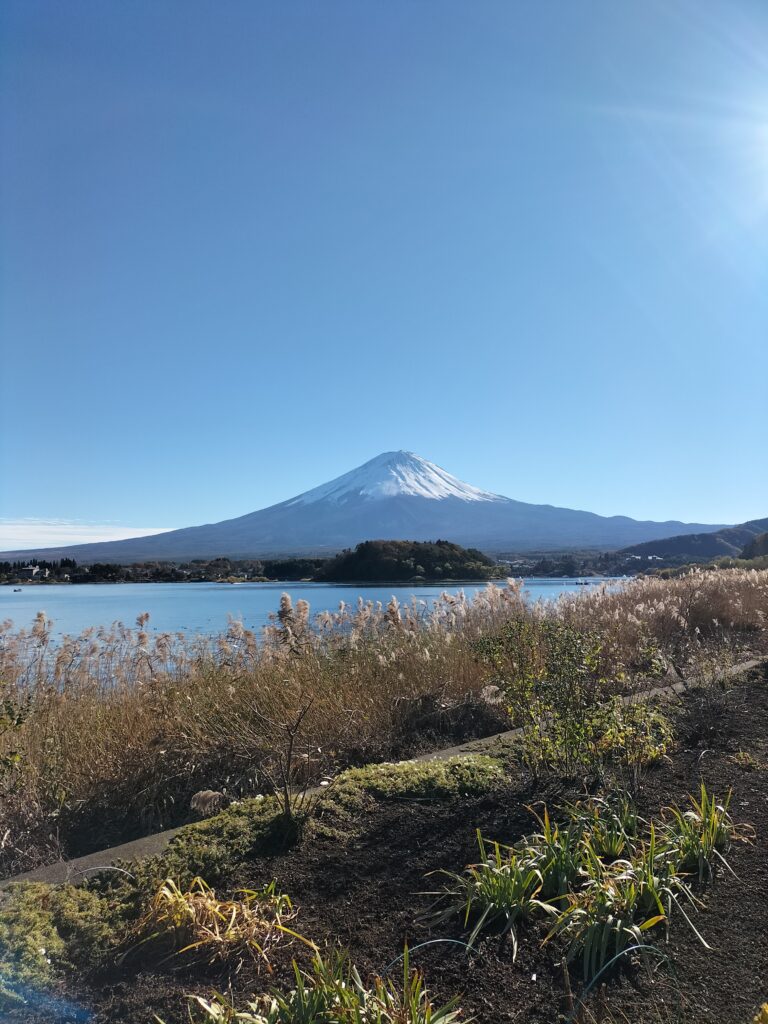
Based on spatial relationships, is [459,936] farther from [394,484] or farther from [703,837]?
[394,484]

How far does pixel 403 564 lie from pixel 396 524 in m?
60.3

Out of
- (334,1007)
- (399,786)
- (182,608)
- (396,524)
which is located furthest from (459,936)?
(396,524)

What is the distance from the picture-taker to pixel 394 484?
103 m

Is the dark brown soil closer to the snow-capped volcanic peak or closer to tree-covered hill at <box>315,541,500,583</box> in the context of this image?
tree-covered hill at <box>315,541,500,583</box>

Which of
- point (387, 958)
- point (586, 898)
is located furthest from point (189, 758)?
point (586, 898)

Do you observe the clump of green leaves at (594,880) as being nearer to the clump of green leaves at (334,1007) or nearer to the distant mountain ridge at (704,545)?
the clump of green leaves at (334,1007)

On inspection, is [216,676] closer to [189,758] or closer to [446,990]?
[189,758]

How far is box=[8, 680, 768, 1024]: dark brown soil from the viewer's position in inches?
66.8

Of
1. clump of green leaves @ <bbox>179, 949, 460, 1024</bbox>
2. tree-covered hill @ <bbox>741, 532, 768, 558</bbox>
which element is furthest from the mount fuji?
clump of green leaves @ <bbox>179, 949, 460, 1024</bbox>

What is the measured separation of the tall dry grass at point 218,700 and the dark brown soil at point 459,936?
0.65 metres

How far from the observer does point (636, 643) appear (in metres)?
7.00

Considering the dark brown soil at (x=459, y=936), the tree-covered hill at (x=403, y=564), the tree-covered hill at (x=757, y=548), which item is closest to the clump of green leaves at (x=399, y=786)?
the dark brown soil at (x=459, y=936)

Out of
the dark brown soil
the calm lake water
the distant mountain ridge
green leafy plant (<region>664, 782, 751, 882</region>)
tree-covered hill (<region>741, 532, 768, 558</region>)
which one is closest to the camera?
the dark brown soil

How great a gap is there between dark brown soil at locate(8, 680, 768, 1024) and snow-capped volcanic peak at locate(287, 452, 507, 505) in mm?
92030
